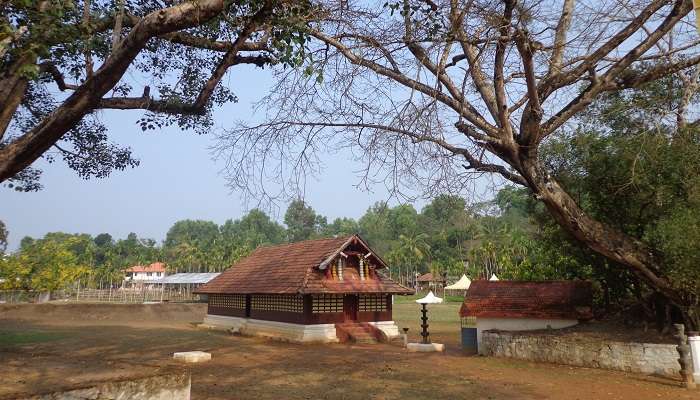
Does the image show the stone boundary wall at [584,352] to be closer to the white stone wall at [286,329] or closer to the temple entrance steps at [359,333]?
the temple entrance steps at [359,333]

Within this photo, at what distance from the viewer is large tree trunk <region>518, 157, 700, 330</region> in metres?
→ 10.3

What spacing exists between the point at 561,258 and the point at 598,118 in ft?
23.4

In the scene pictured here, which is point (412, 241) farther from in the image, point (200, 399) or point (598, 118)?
point (200, 399)

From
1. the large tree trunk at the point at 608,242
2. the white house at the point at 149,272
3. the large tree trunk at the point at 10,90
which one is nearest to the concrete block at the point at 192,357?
the large tree trunk at the point at 10,90

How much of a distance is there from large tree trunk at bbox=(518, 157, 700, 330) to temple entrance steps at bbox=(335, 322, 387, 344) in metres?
12.1

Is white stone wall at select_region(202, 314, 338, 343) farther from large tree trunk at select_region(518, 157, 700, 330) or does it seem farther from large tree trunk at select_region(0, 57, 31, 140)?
large tree trunk at select_region(0, 57, 31, 140)

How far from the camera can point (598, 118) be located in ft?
42.4

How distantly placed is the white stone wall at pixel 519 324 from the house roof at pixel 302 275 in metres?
6.64

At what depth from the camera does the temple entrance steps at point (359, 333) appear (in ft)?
69.7

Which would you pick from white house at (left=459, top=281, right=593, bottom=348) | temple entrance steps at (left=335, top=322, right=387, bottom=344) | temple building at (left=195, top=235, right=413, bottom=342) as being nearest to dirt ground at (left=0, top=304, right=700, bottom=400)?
temple building at (left=195, top=235, right=413, bottom=342)

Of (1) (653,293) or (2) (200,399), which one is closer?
(2) (200,399)

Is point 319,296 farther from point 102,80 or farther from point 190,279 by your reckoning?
point 190,279

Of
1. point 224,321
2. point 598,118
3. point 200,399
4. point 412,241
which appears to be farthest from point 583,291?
point 412,241

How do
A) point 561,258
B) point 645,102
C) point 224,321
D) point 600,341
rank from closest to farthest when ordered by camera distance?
point 645,102
point 600,341
point 561,258
point 224,321
